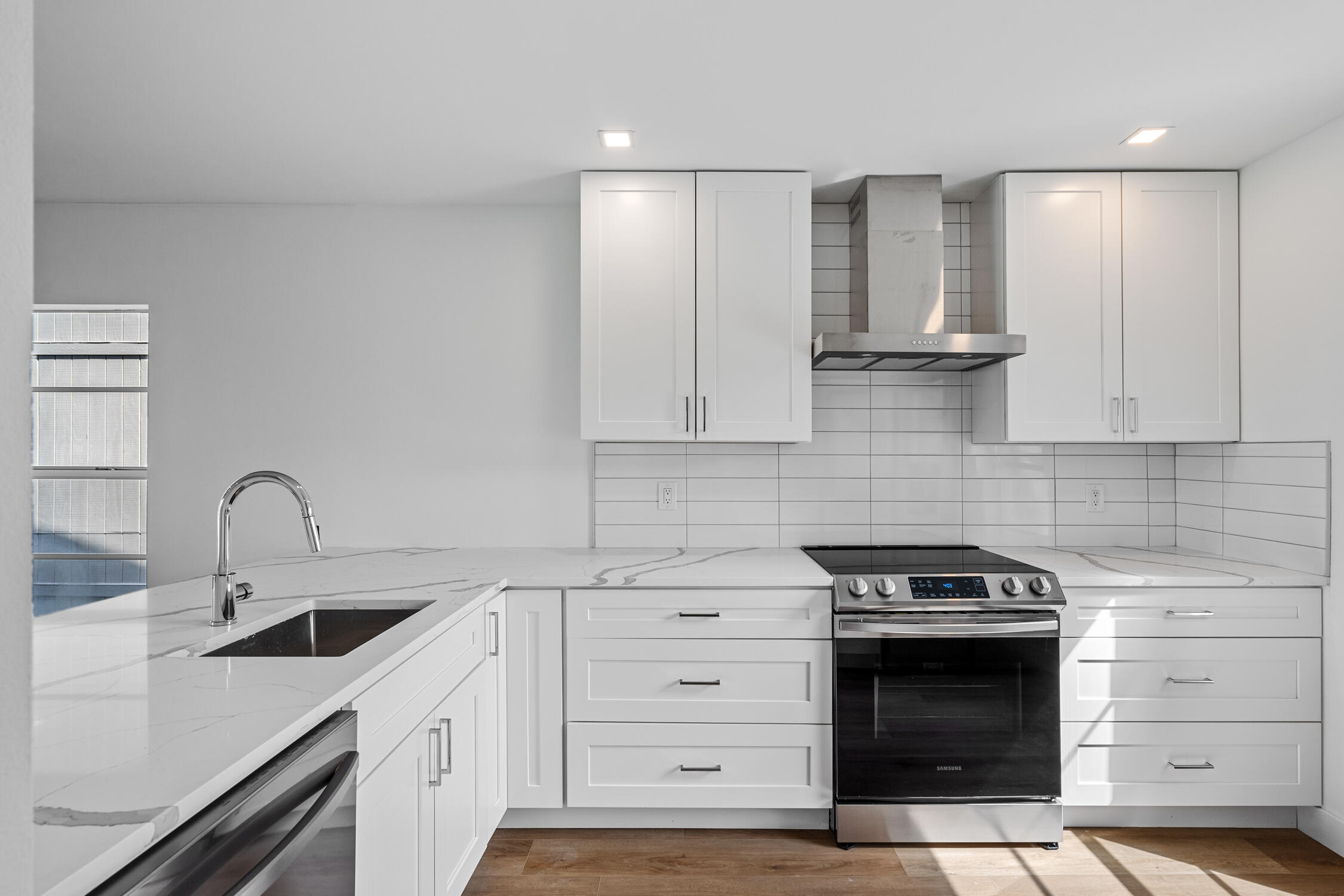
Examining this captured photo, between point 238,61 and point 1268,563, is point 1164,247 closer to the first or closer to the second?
point 1268,563

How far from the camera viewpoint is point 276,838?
3.39 ft

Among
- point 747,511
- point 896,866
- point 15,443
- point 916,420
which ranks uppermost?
point 916,420

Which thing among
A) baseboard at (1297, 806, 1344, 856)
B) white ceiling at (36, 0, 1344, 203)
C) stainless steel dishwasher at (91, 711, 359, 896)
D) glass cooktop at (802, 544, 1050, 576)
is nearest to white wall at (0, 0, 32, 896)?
stainless steel dishwasher at (91, 711, 359, 896)

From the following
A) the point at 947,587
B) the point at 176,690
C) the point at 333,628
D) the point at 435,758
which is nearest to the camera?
the point at 176,690

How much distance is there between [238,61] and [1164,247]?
309 centimetres

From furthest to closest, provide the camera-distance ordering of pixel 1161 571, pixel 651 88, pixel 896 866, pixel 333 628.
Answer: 1. pixel 1161 571
2. pixel 896 866
3. pixel 651 88
4. pixel 333 628

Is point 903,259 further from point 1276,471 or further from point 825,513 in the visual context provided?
point 1276,471

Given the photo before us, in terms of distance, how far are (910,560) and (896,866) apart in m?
0.99

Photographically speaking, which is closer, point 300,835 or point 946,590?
point 300,835

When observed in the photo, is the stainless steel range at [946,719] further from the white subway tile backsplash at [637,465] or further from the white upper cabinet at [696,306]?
the white subway tile backsplash at [637,465]

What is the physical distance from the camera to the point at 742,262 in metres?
2.84

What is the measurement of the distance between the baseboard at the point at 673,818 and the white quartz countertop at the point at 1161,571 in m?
1.17

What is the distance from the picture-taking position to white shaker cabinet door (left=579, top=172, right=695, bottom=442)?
2.83m

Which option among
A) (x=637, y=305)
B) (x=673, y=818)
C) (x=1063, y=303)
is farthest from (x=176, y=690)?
(x=1063, y=303)
